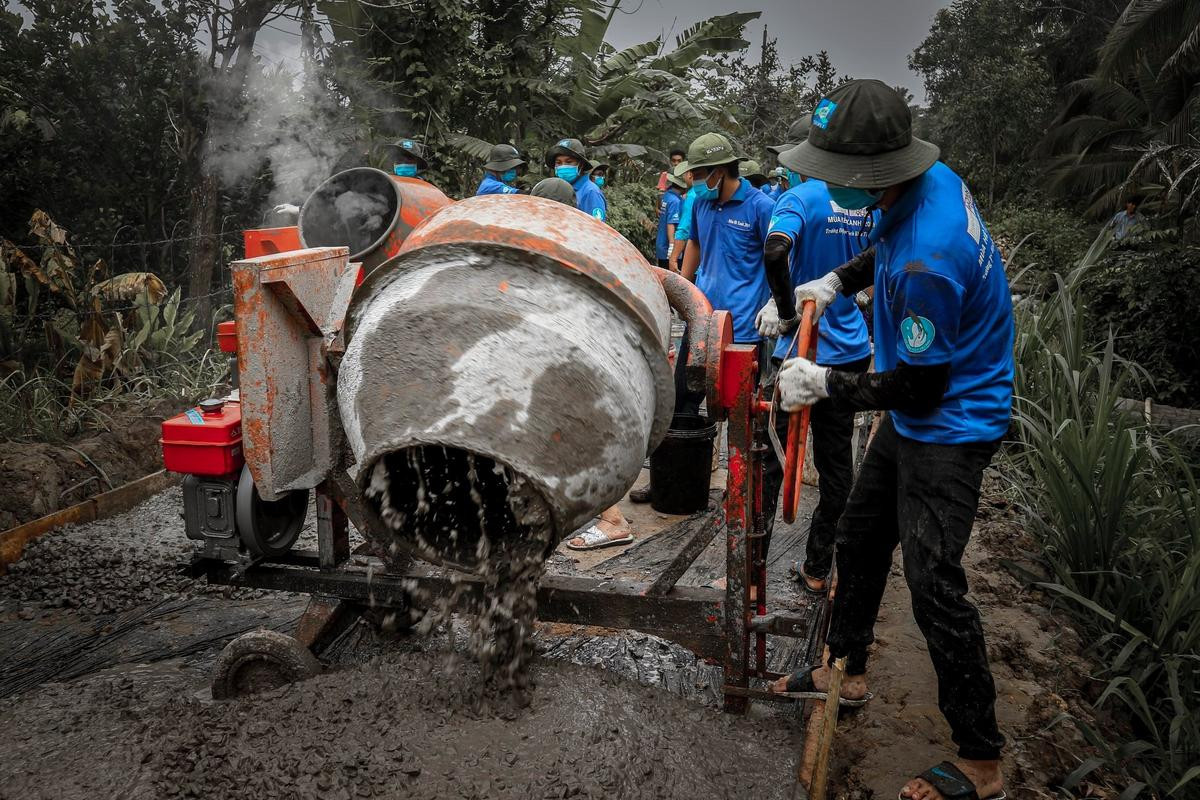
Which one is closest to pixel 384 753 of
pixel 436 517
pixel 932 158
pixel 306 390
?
pixel 436 517

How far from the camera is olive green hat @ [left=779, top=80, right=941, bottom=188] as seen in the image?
95.9 inches

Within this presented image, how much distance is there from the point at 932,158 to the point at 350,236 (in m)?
3.16

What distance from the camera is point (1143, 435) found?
4.75 metres

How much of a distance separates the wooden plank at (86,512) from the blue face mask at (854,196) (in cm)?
414

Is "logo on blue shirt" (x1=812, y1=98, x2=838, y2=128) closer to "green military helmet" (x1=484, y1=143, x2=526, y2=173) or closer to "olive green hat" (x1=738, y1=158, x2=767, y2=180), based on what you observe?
"green military helmet" (x1=484, y1=143, x2=526, y2=173)

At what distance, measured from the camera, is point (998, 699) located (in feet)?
10.3

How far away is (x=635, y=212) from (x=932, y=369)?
11719 millimetres

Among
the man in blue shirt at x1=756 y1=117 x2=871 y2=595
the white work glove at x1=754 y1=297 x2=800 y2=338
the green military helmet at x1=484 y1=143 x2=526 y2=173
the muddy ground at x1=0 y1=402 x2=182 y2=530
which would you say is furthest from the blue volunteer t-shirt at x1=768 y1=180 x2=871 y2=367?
the green military helmet at x1=484 y1=143 x2=526 y2=173

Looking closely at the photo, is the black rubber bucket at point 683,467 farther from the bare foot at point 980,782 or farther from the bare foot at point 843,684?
the bare foot at point 980,782

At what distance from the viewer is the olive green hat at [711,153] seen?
16.0 feet

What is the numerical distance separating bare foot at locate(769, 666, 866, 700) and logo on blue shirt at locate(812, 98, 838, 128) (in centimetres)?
177

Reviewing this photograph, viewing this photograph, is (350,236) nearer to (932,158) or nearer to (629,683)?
(629,683)

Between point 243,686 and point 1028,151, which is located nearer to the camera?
point 243,686

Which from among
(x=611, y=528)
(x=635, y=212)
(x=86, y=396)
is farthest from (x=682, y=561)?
(x=635, y=212)
